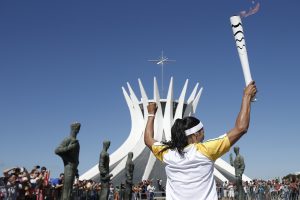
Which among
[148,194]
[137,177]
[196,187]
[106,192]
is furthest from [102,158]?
[137,177]

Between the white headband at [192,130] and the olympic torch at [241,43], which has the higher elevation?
the olympic torch at [241,43]

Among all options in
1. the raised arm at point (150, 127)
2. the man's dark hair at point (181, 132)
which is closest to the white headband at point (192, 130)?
the man's dark hair at point (181, 132)

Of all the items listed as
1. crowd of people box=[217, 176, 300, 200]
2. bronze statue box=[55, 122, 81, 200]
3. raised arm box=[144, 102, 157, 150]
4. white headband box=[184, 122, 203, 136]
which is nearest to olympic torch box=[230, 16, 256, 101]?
white headband box=[184, 122, 203, 136]

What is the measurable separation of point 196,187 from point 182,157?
250mm

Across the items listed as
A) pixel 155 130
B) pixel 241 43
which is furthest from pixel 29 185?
pixel 155 130

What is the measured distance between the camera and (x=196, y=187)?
299 cm

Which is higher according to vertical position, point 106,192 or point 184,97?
point 184,97

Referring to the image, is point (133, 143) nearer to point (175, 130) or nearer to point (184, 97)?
point (184, 97)

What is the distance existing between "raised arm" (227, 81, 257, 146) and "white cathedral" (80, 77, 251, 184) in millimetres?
32140

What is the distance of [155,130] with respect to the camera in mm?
37531

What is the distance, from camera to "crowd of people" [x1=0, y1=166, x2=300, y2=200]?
9.56 m

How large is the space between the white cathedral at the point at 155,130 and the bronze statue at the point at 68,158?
2533cm

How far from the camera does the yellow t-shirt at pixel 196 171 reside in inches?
117

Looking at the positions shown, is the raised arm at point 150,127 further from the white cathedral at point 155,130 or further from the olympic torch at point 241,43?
the white cathedral at point 155,130
